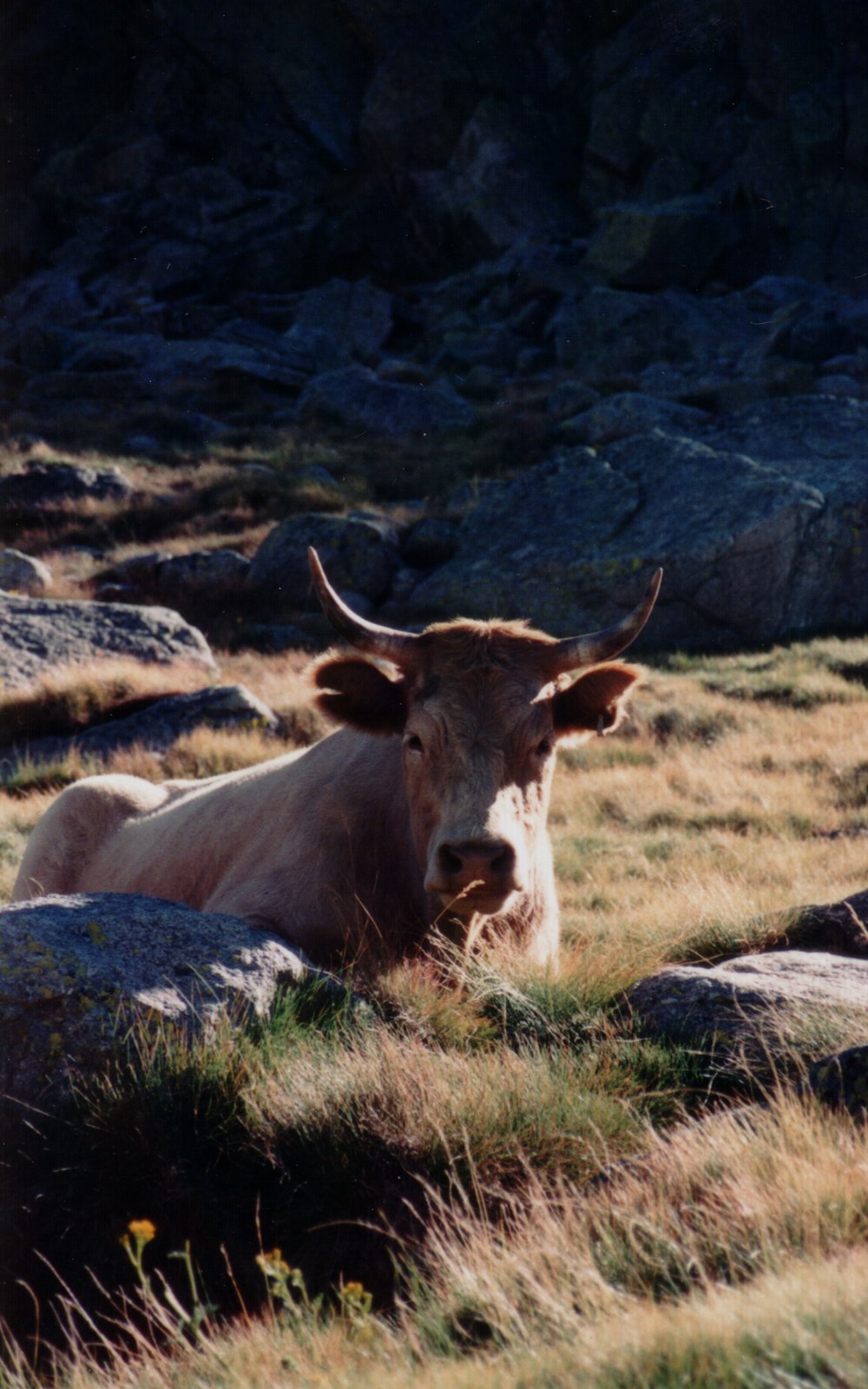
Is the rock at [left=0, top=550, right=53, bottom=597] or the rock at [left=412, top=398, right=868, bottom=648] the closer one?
the rock at [left=412, top=398, right=868, bottom=648]

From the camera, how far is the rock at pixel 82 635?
48.0 ft

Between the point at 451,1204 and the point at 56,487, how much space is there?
2582 centimetres

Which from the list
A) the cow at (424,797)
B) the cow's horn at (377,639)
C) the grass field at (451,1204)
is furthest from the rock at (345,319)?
the grass field at (451,1204)

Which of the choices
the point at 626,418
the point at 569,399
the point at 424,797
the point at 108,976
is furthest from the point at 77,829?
the point at 569,399

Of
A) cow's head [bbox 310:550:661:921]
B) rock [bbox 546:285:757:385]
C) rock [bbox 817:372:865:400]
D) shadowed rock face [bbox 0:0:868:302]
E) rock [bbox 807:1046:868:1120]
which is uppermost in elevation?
shadowed rock face [bbox 0:0:868:302]

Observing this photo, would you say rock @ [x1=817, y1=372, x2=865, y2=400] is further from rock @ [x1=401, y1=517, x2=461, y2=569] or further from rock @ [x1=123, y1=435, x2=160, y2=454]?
rock @ [x1=123, y1=435, x2=160, y2=454]

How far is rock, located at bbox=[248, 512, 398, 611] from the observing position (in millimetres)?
20297

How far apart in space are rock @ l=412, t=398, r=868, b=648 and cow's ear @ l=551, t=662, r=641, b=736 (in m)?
11.4

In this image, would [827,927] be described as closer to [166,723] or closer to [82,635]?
[166,723]

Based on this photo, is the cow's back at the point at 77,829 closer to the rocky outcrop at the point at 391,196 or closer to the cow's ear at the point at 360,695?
the cow's ear at the point at 360,695

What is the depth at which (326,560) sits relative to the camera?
20219mm

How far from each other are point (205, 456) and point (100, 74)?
159 feet

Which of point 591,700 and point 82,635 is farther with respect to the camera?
point 82,635

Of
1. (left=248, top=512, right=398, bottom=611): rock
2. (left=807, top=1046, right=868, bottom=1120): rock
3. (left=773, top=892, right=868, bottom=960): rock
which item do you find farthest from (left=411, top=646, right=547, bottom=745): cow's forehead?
(left=248, top=512, right=398, bottom=611): rock
